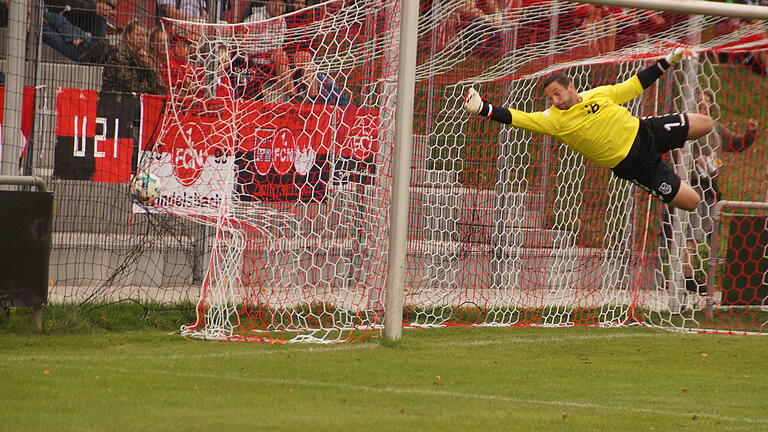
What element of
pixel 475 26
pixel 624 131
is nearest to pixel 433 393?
pixel 624 131

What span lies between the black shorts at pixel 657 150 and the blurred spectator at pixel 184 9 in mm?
5320

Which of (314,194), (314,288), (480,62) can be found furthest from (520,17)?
(314,288)

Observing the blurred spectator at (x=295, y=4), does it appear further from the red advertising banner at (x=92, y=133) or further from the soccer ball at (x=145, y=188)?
the soccer ball at (x=145, y=188)

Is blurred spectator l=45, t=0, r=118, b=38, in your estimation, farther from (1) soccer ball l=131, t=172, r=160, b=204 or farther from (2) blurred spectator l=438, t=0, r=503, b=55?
(2) blurred spectator l=438, t=0, r=503, b=55

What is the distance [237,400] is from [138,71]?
6364 mm

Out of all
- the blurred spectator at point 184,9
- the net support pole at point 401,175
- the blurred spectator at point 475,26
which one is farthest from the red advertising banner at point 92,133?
the net support pole at point 401,175

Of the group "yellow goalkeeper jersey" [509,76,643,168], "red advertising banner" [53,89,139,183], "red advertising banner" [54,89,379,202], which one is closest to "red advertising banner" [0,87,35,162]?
"red advertising banner" [53,89,139,183]

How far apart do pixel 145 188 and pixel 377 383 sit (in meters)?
4.48

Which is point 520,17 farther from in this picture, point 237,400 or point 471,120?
point 237,400

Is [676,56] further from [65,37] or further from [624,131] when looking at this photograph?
[65,37]

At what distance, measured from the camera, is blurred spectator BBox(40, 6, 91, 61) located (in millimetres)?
11086

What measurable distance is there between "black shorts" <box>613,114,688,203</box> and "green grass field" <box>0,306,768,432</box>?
1563 mm

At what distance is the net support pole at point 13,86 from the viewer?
9000 mm

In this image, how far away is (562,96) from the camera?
866cm
